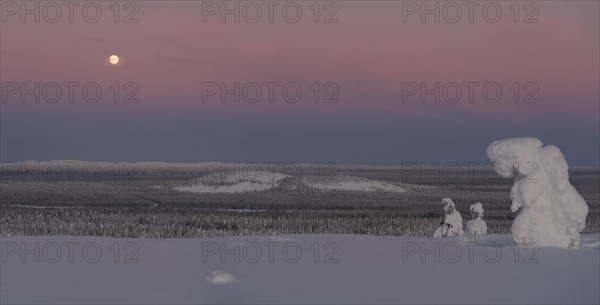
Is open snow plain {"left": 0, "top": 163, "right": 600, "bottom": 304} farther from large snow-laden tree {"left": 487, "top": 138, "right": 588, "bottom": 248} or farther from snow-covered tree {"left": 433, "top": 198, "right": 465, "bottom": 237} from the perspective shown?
snow-covered tree {"left": 433, "top": 198, "right": 465, "bottom": 237}

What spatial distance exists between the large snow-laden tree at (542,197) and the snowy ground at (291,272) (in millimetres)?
520

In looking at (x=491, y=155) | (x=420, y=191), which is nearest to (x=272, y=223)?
(x=491, y=155)

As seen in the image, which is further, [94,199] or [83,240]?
[94,199]

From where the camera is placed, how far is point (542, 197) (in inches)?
518

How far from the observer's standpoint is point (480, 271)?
11094 millimetres

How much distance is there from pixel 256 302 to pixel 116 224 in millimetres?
17455

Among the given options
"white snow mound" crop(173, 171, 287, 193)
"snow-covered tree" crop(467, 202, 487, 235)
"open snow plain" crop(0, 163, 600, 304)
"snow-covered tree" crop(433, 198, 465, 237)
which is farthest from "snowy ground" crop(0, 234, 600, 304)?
"white snow mound" crop(173, 171, 287, 193)

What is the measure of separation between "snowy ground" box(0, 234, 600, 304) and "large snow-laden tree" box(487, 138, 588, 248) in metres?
0.52

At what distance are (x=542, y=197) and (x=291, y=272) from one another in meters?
5.17

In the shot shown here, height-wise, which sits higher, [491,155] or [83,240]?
[491,155]

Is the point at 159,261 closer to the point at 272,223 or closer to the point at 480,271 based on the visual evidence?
the point at 480,271

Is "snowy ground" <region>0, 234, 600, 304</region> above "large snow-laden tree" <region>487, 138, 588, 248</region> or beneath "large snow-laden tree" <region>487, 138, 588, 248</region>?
beneath

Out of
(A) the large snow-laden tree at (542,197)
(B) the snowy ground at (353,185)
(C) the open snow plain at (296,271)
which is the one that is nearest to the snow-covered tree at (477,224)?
(C) the open snow plain at (296,271)

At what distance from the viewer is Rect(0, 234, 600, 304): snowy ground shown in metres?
9.52
